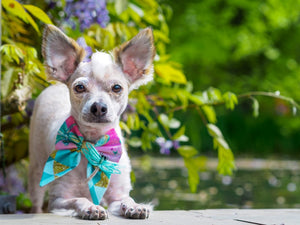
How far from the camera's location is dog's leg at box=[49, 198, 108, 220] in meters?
3.23

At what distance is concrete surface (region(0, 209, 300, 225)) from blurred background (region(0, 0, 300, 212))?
125 cm

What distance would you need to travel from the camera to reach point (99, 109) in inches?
128

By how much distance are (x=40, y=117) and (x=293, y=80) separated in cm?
2012

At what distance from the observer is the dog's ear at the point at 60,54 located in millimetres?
3682

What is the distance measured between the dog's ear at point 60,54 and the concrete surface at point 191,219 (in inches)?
38.3

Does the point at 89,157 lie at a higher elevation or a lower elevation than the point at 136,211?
higher

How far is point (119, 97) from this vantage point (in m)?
3.48

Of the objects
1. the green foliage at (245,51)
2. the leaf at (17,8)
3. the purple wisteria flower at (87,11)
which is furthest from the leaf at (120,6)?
the green foliage at (245,51)

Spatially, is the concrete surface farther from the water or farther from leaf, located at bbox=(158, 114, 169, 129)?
the water

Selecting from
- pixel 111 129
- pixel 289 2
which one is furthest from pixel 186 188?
pixel 289 2

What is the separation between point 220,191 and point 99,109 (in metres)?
5.75

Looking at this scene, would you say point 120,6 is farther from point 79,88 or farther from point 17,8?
point 79,88

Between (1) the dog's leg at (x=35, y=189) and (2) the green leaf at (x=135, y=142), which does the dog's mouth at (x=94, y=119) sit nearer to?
(1) the dog's leg at (x=35, y=189)

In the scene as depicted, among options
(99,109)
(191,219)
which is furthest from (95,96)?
(191,219)
